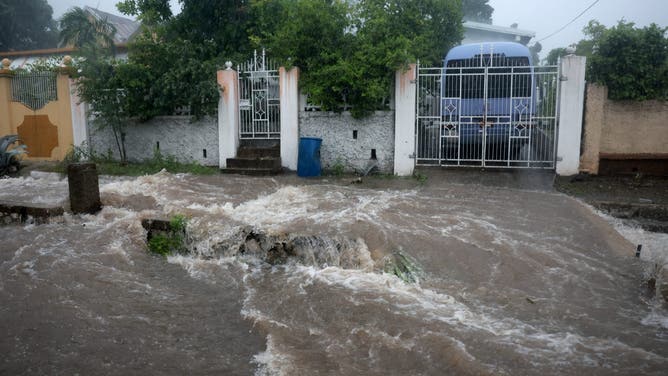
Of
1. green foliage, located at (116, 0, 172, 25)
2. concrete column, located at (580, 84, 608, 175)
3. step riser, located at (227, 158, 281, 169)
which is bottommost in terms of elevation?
step riser, located at (227, 158, 281, 169)

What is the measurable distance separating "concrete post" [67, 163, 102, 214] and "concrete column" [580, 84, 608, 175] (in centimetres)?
888

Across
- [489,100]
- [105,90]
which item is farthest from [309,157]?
[105,90]

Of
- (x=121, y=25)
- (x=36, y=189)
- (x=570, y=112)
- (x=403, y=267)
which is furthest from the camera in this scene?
(x=121, y=25)

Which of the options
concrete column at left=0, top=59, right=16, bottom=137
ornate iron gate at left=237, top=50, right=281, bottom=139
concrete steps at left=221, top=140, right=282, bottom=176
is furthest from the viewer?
concrete column at left=0, top=59, right=16, bottom=137

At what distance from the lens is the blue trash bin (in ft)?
34.9

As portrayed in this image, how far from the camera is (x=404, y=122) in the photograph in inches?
413

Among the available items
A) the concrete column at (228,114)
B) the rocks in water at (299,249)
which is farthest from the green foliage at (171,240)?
the concrete column at (228,114)

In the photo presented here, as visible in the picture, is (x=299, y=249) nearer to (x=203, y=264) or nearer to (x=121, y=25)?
(x=203, y=264)

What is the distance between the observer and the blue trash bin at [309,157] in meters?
10.6

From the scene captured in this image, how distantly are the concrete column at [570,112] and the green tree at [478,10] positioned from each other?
22690 mm

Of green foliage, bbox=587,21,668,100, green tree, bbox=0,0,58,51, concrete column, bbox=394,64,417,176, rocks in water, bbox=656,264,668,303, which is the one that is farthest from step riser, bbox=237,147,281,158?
green tree, bbox=0,0,58,51

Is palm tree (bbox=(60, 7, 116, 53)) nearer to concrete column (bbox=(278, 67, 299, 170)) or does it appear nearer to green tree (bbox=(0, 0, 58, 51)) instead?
green tree (bbox=(0, 0, 58, 51))

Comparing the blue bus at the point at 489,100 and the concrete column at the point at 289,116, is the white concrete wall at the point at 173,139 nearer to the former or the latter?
the concrete column at the point at 289,116

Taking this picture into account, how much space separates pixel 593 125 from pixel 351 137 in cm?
484
